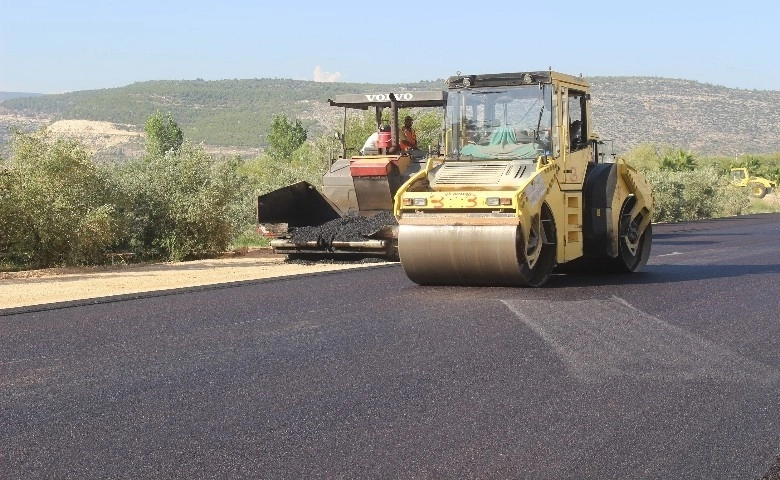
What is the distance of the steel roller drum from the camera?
35.7 feet

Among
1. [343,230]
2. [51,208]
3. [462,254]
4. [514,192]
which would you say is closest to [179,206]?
[51,208]

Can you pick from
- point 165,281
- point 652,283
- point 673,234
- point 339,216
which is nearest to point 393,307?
point 652,283

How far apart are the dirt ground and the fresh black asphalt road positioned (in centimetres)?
154

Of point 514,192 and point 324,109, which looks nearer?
point 514,192

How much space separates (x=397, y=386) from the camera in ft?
21.8

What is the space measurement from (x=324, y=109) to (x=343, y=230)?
114177 millimetres

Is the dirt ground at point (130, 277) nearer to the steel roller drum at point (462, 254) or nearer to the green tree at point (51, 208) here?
the green tree at point (51, 208)

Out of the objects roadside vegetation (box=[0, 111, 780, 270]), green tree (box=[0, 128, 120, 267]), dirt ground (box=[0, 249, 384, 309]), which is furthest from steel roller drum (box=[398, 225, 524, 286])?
green tree (box=[0, 128, 120, 267])

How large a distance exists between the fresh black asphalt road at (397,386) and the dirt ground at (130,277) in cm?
154

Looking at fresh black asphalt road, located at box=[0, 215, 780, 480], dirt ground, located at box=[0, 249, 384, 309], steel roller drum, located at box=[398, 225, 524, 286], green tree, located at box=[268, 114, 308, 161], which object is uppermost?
green tree, located at box=[268, 114, 308, 161]

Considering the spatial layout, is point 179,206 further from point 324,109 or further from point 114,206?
point 324,109

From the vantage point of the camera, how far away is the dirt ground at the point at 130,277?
1236 cm

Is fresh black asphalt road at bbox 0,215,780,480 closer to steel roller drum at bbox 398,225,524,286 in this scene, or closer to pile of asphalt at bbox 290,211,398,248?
steel roller drum at bbox 398,225,524,286

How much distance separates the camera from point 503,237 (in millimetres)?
10844
